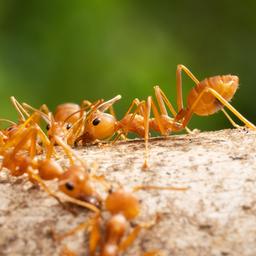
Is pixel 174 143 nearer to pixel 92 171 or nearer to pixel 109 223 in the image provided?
pixel 92 171

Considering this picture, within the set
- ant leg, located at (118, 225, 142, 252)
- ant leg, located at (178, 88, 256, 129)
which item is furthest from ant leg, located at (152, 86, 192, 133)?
ant leg, located at (118, 225, 142, 252)

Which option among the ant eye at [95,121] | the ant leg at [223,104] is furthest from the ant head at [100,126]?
the ant leg at [223,104]

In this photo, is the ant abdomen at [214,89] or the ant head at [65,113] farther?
the ant head at [65,113]

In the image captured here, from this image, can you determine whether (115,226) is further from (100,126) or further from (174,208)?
(100,126)

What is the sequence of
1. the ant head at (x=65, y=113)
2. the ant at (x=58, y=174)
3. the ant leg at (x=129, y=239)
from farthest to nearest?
1. the ant head at (x=65, y=113)
2. the ant at (x=58, y=174)
3. the ant leg at (x=129, y=239)

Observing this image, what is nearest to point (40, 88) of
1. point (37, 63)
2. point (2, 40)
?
point (37, 63)

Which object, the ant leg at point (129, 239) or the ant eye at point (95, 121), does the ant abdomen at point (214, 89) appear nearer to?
the ant eye at point (95, 121)
